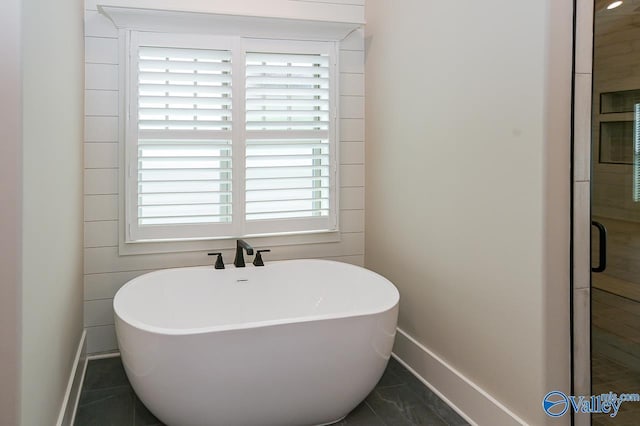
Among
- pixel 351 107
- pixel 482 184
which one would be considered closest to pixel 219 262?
pixel 351 107

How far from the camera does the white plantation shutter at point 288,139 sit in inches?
131

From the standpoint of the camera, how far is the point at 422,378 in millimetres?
2854

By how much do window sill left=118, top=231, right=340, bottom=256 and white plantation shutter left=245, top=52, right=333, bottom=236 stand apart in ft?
0.23

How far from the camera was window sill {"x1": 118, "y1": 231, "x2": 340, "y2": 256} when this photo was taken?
3152 mm

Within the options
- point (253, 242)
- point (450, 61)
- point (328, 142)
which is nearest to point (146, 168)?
point (253, 242)

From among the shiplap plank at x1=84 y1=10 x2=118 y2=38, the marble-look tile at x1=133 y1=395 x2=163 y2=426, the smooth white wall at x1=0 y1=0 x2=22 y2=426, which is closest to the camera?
the smooth white wall at x1=0 y1=0 x2=22 y2=426

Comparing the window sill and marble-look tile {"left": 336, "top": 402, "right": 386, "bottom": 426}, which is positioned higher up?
the window sill

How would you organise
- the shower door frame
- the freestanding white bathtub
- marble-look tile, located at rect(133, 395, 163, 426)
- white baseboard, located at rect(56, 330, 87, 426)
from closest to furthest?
the shower door frame < the freestanding white bathtub < white baseboard, located at rect(56, 330, 87, 426) < marble-look tile, located at rect(133, 395, 163, 426)

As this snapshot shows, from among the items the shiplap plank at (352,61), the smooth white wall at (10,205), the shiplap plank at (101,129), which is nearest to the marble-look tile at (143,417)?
the smooth white wall at (10,205)

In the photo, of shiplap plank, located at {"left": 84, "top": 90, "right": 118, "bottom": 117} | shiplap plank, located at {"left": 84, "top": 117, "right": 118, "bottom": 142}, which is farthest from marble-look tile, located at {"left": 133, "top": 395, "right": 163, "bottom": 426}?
shiplap plank, located at {"left": 84, "top": 90, "right": 118, "bottom": 117}

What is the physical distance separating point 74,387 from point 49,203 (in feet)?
3.61

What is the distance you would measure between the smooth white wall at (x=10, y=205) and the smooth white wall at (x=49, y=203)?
4 cm

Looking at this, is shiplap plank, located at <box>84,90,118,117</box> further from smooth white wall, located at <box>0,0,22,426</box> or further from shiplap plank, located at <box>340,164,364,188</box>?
smooth white wall, located at <box>0,0,22,426</box>

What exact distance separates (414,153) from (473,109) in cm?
59
